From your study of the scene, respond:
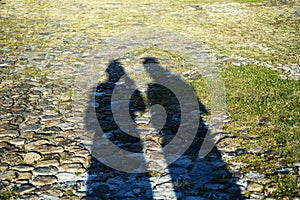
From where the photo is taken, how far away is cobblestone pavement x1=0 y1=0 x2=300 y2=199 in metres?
5.66

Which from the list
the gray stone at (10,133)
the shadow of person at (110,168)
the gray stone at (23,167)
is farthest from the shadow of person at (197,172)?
the gray stone at (10,133)

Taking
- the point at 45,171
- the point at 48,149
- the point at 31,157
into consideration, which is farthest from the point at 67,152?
the point at 45,171

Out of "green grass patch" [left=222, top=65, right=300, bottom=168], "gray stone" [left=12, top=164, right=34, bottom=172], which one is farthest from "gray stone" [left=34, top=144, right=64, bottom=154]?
"green grass patch" [left=222, top=65, right=300, bottom=168]

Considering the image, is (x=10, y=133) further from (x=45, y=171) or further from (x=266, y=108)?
(x=266, y=108)

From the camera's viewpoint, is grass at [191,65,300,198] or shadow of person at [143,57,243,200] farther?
grass at [191,65,300,198]

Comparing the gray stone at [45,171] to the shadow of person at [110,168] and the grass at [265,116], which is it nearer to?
the shadow of person at [110,168]

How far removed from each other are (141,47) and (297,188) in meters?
9.34

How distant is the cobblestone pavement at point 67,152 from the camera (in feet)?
18.6

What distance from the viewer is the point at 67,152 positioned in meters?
6.82

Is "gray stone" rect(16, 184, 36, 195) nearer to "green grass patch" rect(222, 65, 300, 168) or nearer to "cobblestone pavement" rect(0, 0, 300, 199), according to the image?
"cobblestone pavement" rect(0, 0, 300, 199)

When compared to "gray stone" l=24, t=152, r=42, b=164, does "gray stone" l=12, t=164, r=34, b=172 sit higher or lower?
lower

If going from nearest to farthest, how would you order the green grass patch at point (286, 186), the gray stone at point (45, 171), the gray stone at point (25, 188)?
the green grass patch at point (286, 186) < the gray stone at point (25, 188) < the gray stone at point (45, 171)

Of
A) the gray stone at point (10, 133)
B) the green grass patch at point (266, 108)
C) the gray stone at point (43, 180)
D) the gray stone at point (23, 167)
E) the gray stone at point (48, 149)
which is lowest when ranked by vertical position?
the gray stone at point (43, 180)

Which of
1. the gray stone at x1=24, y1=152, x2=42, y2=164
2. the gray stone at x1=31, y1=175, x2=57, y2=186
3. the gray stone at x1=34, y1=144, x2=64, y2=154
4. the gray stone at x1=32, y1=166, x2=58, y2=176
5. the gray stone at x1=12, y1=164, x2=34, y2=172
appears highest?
the gray stone at x1=34, y1=144, x2=64, y2=154
